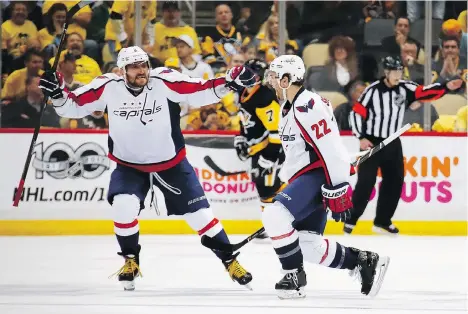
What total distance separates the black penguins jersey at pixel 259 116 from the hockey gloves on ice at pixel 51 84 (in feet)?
9.16

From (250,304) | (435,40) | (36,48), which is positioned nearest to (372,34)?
(435,40)

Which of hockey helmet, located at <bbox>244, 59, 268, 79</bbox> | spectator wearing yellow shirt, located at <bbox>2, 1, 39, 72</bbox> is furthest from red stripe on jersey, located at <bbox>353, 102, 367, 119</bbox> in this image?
spectator wearing yellow shirt, located at <bbox>2, 1, 39, 72</bbox>

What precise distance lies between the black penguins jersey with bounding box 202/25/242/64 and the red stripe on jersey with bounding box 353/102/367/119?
50.1 inches

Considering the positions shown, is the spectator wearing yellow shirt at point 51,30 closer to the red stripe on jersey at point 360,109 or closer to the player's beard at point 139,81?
the red stripe on jersey at point 360,109

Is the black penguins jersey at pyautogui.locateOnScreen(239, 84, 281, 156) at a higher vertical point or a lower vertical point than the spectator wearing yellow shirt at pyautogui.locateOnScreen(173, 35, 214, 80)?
lower

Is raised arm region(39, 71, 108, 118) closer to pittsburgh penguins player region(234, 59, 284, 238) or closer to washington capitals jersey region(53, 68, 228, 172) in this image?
washington capitals jersey region(53, 68, 228, 172)

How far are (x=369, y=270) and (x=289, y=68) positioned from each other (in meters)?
0.96

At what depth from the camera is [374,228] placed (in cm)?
834

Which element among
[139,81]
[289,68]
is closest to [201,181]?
[139,81]

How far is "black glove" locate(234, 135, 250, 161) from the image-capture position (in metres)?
8.27

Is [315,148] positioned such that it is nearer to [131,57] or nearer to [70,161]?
[131,57]

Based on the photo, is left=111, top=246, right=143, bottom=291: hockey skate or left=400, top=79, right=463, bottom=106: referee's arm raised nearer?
left=111, top=246, right=143, bottom=291: hockey skate

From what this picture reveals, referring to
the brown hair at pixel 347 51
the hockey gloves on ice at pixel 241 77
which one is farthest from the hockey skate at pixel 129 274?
the brown hair at pixel 347 51

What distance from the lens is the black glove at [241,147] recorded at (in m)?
8.27
